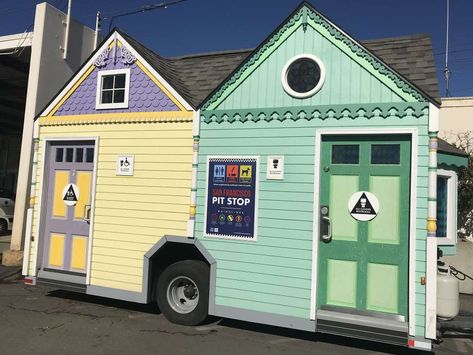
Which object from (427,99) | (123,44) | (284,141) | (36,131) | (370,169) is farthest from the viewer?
(36,131)

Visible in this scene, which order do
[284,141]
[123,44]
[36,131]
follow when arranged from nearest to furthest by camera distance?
1. [284,141]
2. [123,44]
3. [36,131]

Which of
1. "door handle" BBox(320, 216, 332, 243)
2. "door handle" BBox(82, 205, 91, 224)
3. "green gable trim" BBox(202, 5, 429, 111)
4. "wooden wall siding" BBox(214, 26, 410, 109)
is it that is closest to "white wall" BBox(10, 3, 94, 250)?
"door handle" BBox(82, 205, 91, 224)

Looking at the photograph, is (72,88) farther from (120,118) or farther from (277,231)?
(277,231)

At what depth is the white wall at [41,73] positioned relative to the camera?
10.0 meters

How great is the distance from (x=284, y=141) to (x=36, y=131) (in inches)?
178

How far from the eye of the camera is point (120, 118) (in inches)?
265

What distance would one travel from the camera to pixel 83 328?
18.5ft

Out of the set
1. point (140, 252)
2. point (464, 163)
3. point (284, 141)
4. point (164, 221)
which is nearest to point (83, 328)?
point (140, 252)

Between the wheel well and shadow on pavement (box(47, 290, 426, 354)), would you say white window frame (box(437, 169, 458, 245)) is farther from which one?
the wheel well

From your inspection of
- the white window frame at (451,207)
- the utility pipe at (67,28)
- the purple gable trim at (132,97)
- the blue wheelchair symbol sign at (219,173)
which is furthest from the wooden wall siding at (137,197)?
the utility pipe at (67,28)

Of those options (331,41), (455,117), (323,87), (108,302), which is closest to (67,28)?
(108,302)

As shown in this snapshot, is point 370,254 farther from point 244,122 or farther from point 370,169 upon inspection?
point 244,122

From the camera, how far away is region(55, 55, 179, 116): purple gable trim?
21.3ft

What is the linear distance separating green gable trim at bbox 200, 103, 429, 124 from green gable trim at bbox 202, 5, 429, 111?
12 centimetres
